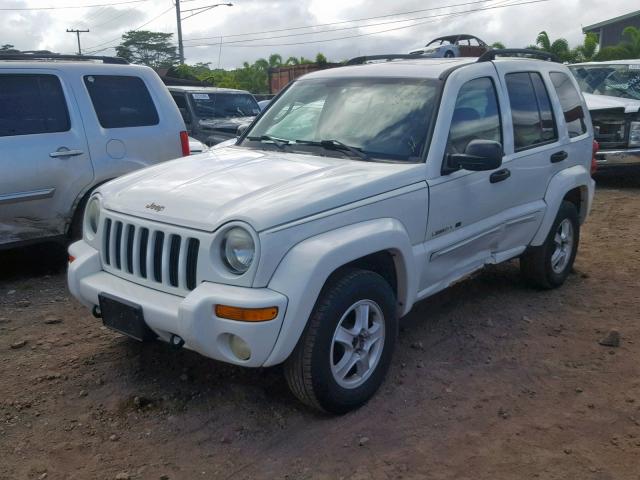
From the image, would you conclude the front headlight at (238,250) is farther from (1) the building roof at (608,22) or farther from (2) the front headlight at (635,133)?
(1) the building roof at (608,22)

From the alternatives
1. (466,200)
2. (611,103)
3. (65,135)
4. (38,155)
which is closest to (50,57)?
(65,135)

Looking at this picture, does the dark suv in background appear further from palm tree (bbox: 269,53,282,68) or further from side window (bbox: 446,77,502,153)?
palm tree (bbox: 269,53,282,68)

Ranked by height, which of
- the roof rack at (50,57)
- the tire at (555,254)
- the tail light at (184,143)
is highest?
the roof rack at (50,57)

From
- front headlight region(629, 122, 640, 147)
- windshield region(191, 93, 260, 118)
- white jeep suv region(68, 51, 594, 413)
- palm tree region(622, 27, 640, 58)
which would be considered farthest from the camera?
palm tree region(622, 27, 640, 58)

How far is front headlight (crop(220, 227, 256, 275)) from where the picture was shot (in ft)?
10.2

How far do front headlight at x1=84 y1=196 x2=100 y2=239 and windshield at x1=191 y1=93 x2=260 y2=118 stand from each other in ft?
24.9

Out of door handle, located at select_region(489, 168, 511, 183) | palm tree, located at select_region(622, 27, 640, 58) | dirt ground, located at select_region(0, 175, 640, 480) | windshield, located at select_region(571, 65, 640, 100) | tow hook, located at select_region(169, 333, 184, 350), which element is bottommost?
dirt ground, located at select_region(0, 175, 640, 480)

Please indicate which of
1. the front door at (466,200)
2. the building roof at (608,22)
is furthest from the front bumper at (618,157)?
the building roof at (608,22)

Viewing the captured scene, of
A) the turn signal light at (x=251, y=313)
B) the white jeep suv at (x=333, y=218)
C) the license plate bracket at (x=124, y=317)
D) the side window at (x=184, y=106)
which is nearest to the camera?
the turn signal light at (x=251, y=313)

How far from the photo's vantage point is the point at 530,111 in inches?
194

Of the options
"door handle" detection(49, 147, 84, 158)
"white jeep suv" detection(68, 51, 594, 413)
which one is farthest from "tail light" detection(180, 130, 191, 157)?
"white jeep suv" detection(68, 51, 594, 413)

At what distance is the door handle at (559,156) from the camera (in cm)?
506

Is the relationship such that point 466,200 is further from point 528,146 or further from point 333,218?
point 333,218

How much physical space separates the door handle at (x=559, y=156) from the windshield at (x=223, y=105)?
7303mm
